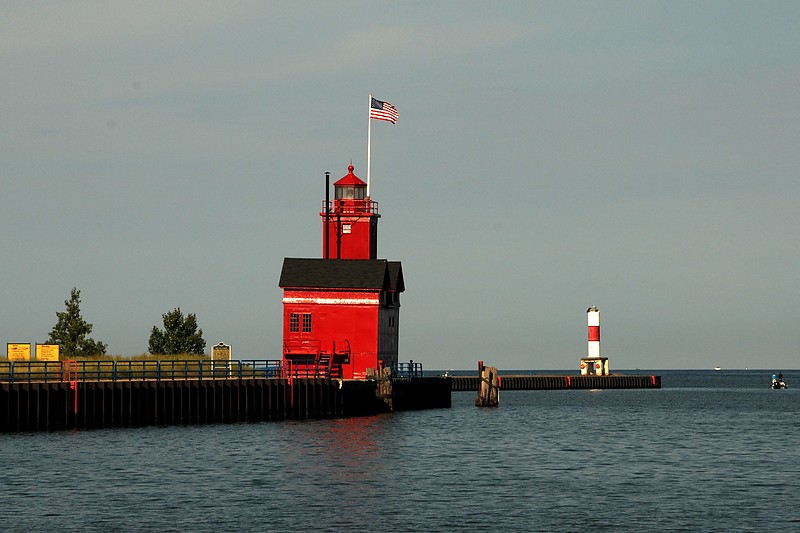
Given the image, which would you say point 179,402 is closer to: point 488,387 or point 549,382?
point 488,387

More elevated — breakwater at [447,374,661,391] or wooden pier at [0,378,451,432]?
wooden pier at [0,378,451,432]

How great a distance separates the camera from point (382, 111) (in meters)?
85.9

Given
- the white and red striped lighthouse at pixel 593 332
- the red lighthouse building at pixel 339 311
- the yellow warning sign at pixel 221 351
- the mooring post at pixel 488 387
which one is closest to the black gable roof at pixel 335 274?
the red lighthouse building at pixel 339 311

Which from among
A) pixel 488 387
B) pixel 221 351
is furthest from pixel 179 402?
pixel 488 387

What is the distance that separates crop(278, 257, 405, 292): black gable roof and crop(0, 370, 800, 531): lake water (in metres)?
10.1

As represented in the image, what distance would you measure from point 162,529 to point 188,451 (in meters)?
19.8

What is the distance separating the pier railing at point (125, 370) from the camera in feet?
212

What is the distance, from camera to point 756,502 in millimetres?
43781

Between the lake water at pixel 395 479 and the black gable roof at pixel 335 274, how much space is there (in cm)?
1011

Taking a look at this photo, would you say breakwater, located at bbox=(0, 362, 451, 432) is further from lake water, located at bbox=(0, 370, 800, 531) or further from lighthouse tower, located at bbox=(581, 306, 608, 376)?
lighthouse tower, located at bbox=(581, 306, 608, 376)

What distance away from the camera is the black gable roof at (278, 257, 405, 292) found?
274 ft

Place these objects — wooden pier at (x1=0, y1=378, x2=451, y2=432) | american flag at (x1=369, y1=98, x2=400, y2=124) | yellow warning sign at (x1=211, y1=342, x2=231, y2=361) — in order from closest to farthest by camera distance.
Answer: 1. wooden pier at (x1=0, y1=378, x2=451, y2=432)
2. yellow warning sign at (x1=211, y1=342, x2=231, y2=361)
3. american flag at (x1=369, y1=98, x2=400, y2=124)

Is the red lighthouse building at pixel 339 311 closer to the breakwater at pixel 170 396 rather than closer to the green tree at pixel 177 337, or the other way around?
the breakwater at pixel 170 396

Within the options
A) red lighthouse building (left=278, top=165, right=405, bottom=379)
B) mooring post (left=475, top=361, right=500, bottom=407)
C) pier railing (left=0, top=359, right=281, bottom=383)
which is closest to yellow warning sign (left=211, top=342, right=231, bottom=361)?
pier railing (left=0, top=359, right=281, bottom=383)
